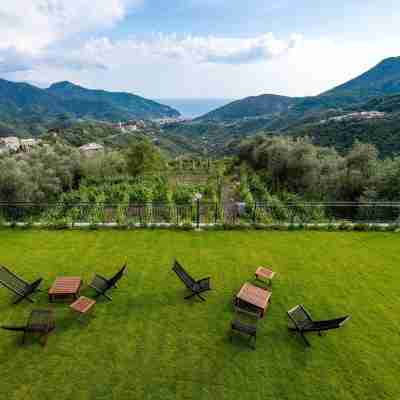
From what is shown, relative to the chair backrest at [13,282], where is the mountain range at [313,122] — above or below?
above

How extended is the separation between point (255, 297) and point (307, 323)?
3.87ft

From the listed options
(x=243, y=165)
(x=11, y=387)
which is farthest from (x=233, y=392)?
(x=243, y=165)

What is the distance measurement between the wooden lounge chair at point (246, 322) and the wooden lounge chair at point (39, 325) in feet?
11.4

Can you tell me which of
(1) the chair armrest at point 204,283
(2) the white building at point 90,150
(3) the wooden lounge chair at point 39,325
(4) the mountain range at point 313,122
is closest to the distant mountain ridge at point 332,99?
(4) the mountain range at point 313,122

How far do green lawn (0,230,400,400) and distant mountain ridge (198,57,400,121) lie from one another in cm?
10573

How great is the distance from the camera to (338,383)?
14.6 feet

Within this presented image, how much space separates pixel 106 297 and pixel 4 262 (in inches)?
152

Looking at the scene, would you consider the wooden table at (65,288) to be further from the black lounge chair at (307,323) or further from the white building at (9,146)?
the white building at (9,146)

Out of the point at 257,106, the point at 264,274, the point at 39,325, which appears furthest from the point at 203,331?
the point at 257,106

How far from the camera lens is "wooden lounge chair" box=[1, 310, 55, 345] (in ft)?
16.5

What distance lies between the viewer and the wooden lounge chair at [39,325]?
5.04 meters

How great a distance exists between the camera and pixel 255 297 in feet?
20.3

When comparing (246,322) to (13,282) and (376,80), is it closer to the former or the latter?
(13,282)

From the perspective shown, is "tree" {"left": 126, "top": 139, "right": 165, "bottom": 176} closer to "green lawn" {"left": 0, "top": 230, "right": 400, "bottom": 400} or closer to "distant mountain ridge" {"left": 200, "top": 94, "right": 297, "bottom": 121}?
"green lawn" {"left": 0, "top": 230, "right": 400, "bottom": 400}
